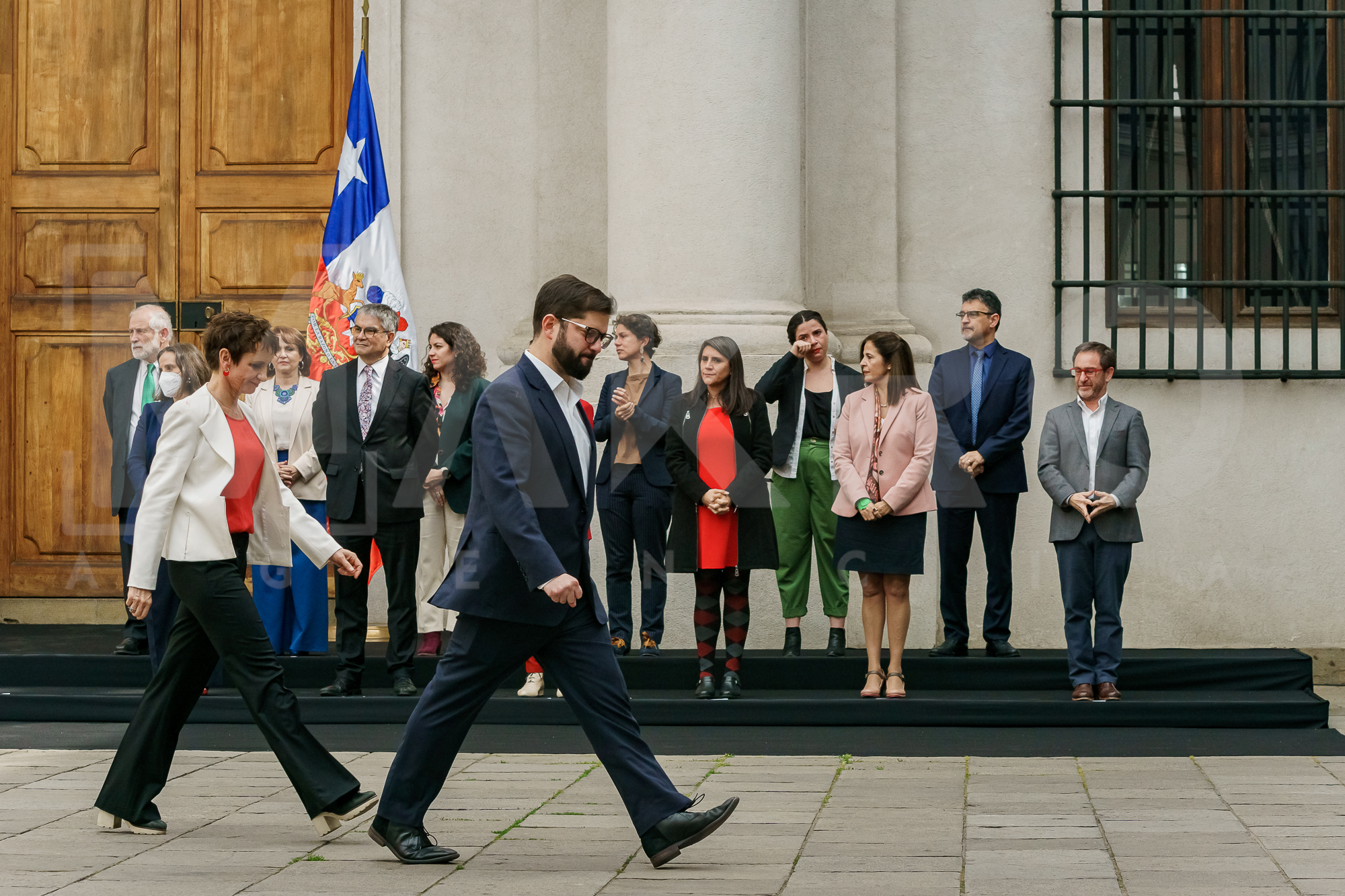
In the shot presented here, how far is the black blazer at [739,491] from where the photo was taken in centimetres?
807

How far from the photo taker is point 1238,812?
5.97 meters

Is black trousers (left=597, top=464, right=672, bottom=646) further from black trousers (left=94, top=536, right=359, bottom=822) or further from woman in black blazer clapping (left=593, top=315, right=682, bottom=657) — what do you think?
black trousers (left=94, top=536, right=359, bottom=822)

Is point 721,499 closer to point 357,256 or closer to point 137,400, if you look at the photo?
point 357,256

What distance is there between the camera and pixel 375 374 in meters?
8.41

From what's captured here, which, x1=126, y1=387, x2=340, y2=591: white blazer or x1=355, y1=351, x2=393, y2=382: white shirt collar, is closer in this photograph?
x1=126, y1=387, x2=340, y2=591: white blazer

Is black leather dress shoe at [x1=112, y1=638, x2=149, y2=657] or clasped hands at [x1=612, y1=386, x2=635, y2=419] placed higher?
clasped hands at [x1=612, y1=386, x2=635, y2=419]

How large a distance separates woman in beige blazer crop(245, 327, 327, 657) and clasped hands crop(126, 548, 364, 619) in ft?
9.75

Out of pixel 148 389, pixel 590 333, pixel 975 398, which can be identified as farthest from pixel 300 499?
pixel 590 333

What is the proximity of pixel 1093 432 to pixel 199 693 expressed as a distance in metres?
4.86

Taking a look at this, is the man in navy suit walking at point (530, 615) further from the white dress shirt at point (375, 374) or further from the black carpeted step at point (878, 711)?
the white dress shirt at point (375, 374)

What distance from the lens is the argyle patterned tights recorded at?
8109mm

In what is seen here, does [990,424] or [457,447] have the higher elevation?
[990,424]

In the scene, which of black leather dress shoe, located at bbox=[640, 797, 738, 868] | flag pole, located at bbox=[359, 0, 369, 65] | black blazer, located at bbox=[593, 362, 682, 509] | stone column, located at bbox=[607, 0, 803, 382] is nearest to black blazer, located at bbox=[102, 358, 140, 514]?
flag pole, located at bbox=[359, 0, 369, 65]

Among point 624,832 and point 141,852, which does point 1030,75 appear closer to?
point 624,832
